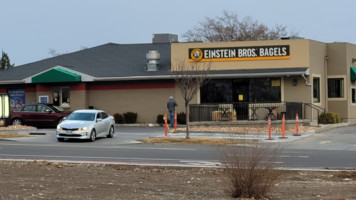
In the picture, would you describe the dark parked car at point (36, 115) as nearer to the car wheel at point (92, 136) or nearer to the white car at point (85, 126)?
the white car at point (85, 126)

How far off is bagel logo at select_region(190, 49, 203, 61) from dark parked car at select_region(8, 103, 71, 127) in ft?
28.7

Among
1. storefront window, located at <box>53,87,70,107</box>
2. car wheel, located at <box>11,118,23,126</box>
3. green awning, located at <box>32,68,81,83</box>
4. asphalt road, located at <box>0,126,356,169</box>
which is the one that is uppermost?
green awning, located at <box>32,68,81,83</box>

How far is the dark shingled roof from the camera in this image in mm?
37275

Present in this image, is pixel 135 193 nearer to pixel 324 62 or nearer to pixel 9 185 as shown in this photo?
pixel 9 185

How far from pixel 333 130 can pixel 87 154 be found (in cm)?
1735

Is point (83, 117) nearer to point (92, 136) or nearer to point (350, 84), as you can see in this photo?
point (92, 136)

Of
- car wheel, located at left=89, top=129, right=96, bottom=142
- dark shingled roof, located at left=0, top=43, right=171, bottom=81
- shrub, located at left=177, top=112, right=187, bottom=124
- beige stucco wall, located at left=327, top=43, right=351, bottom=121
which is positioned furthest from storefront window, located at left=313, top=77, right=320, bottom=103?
car wheel, located at left=89, top=129, right=96, bottom=142

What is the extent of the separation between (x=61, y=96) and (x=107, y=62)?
411 centimetres

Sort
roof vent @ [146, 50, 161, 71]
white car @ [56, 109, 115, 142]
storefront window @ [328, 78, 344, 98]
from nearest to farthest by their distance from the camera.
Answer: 1. white car @ [56, 109, 115, 142]
2. roof vent @ [146, 50, 161, 71]
3. storefront window @ [328, 78, 344, 98]

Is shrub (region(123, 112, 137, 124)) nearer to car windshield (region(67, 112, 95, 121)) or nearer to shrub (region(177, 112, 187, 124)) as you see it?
shrub (region(177, 112, 187, 124))

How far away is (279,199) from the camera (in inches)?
401

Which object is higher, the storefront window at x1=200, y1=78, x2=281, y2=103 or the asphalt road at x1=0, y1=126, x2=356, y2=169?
the storefront window at x1=200, y1=78, x2=281, y2=103

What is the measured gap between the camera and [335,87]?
3747cm

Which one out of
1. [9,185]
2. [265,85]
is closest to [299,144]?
[265,85]
